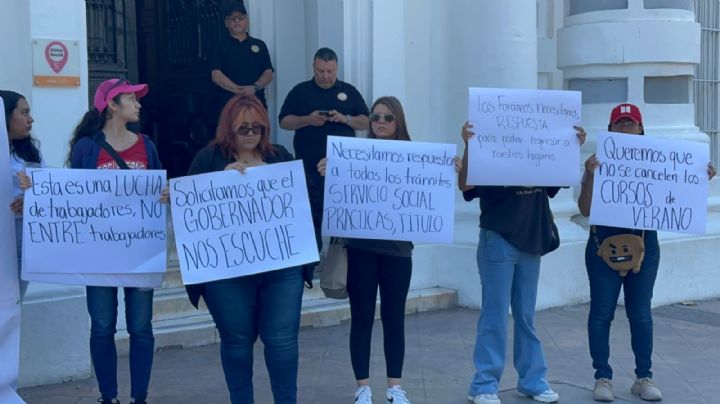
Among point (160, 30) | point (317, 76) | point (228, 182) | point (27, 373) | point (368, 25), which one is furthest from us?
point (160, 30)

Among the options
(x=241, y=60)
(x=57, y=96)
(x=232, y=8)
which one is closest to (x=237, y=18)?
(x=232, y=8)

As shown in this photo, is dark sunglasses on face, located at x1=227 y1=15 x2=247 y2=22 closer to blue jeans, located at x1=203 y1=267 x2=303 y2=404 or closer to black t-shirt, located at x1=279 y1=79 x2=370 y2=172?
black t-shirt, located at x1=279 y1=79 x2=370 y2=172

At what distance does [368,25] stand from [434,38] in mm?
737

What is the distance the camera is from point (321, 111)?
8.48m

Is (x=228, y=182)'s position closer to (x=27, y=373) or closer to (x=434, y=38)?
(x=27, y=373)

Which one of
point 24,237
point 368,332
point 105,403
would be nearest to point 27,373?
point 105,403

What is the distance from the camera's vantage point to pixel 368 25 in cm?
927

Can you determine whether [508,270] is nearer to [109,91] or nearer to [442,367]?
[442,367]

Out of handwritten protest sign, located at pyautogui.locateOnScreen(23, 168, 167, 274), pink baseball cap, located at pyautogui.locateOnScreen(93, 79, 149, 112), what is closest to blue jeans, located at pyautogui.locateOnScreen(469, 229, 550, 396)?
handwritten protest sign, located at pyautogui.locateOnScreen(23, 168, 167, 274)

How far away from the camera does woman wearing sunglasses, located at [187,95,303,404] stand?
17.7 ft

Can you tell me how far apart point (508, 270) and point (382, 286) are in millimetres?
768

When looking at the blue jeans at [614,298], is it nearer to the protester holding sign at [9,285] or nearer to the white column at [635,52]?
the protester holding sign at [9,285]

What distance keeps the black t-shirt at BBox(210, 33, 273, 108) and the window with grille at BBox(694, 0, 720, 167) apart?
5433mm

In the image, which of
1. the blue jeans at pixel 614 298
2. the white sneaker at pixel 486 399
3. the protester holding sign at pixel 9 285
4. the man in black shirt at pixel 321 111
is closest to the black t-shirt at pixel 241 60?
the man in black shirt at pixel 321 111
